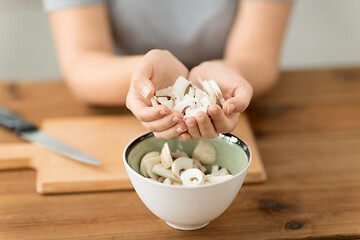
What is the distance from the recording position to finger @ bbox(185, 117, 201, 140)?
538 millimetres

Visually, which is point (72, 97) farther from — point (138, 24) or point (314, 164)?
point (314, 164)

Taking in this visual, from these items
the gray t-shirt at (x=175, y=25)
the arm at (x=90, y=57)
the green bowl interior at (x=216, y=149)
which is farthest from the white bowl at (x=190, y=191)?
the gray t-shirt at (x=175, y=25)

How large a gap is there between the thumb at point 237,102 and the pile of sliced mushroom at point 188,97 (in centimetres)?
2

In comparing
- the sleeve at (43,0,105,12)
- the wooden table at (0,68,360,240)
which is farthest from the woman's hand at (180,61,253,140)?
the sleeve at (43,0,105,12)

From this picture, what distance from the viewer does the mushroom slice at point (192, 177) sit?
0.55 meters

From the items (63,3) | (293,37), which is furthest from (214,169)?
(293,37)

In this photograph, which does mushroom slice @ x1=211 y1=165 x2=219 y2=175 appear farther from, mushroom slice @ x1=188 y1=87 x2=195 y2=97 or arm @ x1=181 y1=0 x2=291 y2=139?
arm @ x1=181 y1=0 x2=291 y2=139

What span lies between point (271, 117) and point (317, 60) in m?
1.29

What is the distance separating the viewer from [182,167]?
589 millimetres

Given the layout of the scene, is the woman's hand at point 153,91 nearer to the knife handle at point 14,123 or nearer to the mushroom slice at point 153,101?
the mushroom slice at point 153,101

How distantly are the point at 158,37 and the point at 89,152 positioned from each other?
1.66 ft

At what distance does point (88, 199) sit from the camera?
69cm

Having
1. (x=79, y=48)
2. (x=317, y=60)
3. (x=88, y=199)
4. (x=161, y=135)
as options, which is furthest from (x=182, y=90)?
(x=317, y=60)

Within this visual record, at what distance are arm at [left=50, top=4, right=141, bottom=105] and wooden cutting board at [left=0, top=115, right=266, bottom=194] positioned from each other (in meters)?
0.08
